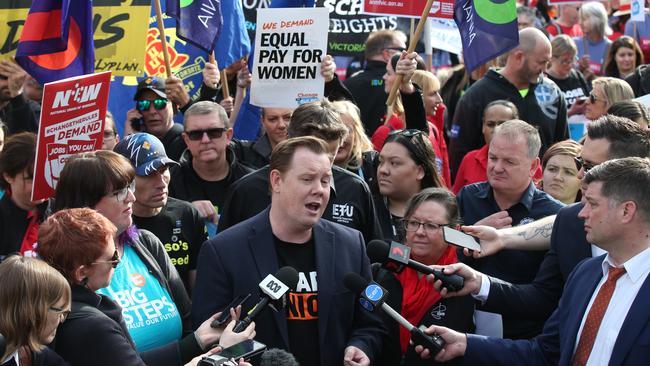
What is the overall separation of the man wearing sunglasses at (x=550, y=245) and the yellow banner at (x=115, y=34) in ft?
14.2

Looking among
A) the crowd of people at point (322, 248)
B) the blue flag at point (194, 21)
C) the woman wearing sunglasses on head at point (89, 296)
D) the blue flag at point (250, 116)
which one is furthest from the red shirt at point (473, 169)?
the woman wearing sunglasses on head at point (89, 296)

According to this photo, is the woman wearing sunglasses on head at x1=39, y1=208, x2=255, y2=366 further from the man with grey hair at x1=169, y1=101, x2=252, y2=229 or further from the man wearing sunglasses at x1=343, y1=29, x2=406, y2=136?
the man wearing sunglasses at x1=343, y1=29, x2=406, y2=136

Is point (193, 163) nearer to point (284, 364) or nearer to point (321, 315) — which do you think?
point (321, 315)

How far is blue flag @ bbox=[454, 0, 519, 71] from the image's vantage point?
9.02 meters

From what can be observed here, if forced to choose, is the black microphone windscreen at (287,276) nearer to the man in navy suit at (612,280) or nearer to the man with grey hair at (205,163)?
the man in navy suit at (612,280)

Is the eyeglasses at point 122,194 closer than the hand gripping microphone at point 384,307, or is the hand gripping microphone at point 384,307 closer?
the hand gripping microphone at point 384,307

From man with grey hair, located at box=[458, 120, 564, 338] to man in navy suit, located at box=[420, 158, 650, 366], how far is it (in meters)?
1.17

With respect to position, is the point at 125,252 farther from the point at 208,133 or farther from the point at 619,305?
the point at 619,305

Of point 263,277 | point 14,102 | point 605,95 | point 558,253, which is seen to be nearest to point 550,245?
point 558,253

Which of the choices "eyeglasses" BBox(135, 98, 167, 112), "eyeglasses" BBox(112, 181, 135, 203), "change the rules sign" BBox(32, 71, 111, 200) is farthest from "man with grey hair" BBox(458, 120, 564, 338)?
"eyeglasses" BBox(135, 98, 167, 112)

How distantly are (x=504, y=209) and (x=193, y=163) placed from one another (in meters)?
2.50

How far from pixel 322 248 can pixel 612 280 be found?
5.17ft

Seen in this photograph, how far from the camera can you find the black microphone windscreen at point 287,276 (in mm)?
5098

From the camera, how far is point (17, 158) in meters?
6.90
